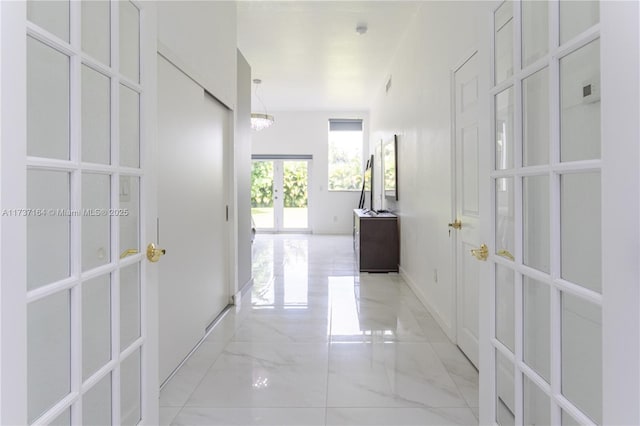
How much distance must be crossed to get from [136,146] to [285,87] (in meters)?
6.27

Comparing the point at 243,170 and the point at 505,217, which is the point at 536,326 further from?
the point at 243,170

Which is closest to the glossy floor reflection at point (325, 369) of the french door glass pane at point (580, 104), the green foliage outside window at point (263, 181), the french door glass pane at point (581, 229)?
the french door glass pane at point (581, 229)

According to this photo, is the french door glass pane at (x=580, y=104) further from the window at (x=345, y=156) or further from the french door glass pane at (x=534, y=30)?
the window at (x=345, y=156)

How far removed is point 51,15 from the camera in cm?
106

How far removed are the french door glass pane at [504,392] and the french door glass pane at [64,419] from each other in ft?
4.86

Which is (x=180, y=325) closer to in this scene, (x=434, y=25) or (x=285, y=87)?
(x=434, y=25)

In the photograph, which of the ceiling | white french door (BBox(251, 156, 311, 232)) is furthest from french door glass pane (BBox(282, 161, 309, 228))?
the ceiling

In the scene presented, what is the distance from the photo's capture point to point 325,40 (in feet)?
16.1

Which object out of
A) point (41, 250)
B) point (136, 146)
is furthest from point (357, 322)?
point (41, 250)

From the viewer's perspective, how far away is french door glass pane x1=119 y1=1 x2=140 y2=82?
139 centimetres

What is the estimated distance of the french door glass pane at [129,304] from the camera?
55.2 inches

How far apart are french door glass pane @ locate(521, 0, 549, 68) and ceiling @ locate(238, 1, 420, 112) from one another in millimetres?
2982

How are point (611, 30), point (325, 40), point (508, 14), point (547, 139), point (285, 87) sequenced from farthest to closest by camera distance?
point (285, 87)
point (325, 40)
point (508, 14)
point (547, 139)
point (611, 30)

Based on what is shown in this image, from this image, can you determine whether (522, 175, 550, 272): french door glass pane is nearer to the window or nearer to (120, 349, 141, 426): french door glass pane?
(120, 349, 141, 426): french door glass pane
